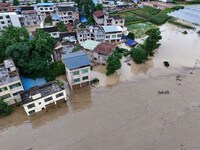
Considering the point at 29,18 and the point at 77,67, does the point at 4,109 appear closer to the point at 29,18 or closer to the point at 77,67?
the point at 77,67

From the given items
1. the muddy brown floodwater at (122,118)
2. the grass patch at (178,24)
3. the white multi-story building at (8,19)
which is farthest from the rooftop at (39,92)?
the grass patch at (178,24)

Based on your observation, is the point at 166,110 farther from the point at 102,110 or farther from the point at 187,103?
the point at 102,110

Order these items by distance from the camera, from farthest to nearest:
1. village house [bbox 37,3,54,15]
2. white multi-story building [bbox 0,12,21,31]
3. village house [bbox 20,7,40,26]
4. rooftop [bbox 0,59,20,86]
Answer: village house [bbox 37,3,54,15], village house [bbox 20,7,40,26], white multi-story building [bbox 0,12,21,31], rooftop [bbox 0,59,20,86]

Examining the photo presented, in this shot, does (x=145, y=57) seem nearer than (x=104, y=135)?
No

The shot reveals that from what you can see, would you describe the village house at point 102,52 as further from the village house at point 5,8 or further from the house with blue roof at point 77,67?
the village house at point 5,8

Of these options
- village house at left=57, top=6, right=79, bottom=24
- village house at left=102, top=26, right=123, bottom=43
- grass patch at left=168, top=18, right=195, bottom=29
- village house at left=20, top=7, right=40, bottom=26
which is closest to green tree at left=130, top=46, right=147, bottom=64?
village house at left=102, top=26, right=123, bottom=43

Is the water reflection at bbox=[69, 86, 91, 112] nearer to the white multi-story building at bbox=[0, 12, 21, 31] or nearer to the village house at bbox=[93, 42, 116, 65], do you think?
the village house at bbox=[93, 42, 116, 65]

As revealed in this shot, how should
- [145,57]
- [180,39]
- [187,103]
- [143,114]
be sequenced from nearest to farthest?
[143,114], [187,103], [145,57], [180,39]

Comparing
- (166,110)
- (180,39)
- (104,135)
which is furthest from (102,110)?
(180,39)
